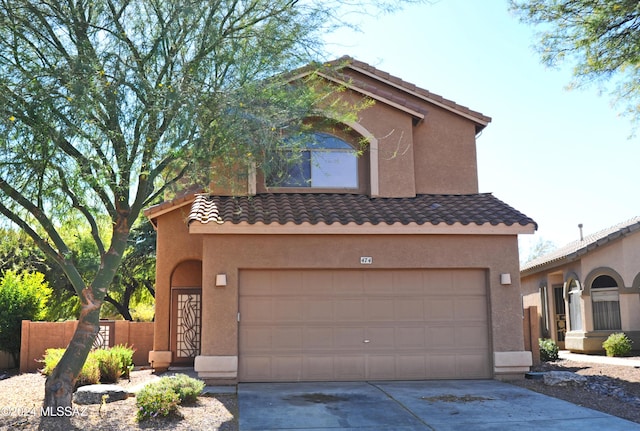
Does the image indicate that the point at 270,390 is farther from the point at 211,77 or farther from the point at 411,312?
the point at 211,77

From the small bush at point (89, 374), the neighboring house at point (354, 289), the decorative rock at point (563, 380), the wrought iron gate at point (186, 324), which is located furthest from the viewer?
the wrought iron gate at point (186, 324)

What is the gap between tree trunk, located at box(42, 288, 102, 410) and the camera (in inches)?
392

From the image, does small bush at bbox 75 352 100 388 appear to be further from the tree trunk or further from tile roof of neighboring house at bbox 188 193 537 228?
tile roof of neighboring house at bbox 188 193 537 228

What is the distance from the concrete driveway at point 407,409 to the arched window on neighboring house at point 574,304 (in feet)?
31.9

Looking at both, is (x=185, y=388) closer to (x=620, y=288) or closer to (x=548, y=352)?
(x=548, y=352)

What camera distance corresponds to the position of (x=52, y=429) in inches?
368

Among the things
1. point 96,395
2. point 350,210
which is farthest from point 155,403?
point 350,210

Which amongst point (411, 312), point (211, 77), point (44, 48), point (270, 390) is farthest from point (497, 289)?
point (44, 48)

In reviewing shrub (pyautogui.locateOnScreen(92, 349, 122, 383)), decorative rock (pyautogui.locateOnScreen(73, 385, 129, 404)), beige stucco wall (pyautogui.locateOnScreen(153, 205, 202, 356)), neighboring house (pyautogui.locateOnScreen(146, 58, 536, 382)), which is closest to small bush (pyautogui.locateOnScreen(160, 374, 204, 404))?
decorative rock (pyautogui.locateOnScreen(73, 385, 129, 404))

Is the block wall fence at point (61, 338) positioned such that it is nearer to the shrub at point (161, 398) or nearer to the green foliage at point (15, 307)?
the green foliage at point (15, 307)

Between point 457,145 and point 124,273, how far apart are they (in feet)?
A: 60.0

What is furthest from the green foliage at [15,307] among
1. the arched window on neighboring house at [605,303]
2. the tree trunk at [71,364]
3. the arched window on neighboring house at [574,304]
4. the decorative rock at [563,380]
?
the arched window on neighboring house at [605,303]

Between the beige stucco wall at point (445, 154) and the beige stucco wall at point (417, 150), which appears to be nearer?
the beige stucco wall at point (417, 150)

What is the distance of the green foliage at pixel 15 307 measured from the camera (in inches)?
747
